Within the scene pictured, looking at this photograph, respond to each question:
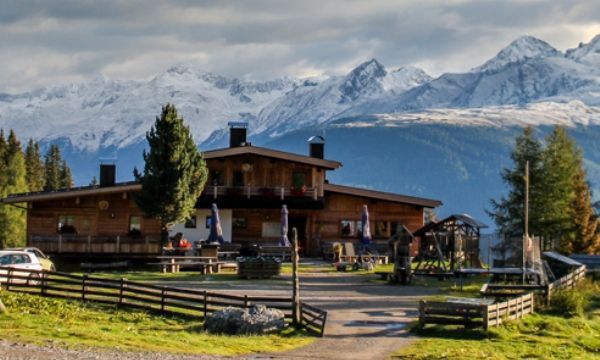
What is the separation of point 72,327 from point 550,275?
22.8 m

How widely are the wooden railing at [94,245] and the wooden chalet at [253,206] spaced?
403 centimetres

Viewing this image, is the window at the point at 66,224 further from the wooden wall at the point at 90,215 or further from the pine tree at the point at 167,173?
the pine tree at the point at 167,173

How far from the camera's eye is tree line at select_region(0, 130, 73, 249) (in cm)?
9369

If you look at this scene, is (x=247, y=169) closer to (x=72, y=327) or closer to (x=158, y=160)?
(x=158, y=160)

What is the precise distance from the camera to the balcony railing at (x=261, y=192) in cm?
6341

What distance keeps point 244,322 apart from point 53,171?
99669 millimetres

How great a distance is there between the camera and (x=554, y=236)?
6819cm

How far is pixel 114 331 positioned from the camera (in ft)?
97.0

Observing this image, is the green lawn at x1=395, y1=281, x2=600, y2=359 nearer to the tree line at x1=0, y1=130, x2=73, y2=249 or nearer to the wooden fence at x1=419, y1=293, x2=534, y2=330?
the wooden fence at x1=419, y1=293, x2=534, y2=330

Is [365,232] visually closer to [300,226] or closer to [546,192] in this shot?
[300,226]

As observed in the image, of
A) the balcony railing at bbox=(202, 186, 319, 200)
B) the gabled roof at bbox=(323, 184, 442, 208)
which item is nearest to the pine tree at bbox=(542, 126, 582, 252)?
the gabled roof at bbox=(323, 184, 442, 208)

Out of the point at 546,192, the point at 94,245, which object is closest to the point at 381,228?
the point at 546,192

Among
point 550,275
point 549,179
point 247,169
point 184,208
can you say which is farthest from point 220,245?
point 549,179

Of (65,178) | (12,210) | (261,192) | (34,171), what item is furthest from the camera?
(65,178)
